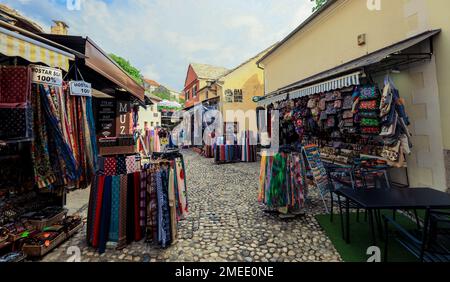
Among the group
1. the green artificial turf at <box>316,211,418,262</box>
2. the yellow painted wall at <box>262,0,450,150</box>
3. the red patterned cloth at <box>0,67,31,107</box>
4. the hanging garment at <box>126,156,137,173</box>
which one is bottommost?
the green artificial turf at <box>316,211,418,262</box>

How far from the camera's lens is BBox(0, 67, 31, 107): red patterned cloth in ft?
6.40

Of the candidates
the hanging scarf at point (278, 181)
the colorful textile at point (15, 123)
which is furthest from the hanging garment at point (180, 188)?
the colorful textile at point (15, 123)

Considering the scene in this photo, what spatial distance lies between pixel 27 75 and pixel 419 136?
6173 millimetres

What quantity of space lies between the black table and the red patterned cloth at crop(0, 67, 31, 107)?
4.00 meters

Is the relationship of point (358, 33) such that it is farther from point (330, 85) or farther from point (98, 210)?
point (98, 210)

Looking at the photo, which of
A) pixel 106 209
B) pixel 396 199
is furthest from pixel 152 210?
pixel 396 199

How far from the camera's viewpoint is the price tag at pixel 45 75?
2.07m

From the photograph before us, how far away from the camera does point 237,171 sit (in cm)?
741

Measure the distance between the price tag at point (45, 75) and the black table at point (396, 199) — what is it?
391 centimetres

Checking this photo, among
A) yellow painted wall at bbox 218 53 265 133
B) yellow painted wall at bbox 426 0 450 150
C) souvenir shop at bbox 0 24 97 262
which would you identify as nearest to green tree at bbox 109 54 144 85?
yellow painted wall at bbox 218 53 265 133

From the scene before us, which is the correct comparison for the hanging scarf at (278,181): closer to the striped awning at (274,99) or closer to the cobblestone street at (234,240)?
the cobblestone street at (234,240)

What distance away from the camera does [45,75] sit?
212 centimetres

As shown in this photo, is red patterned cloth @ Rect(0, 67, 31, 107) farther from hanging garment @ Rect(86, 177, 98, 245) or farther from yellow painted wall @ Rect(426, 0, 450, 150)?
yellow painted wall @ Rect(426, 0, 450, 150)

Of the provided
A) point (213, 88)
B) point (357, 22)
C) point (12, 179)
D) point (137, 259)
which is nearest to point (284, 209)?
point (137, 259)
